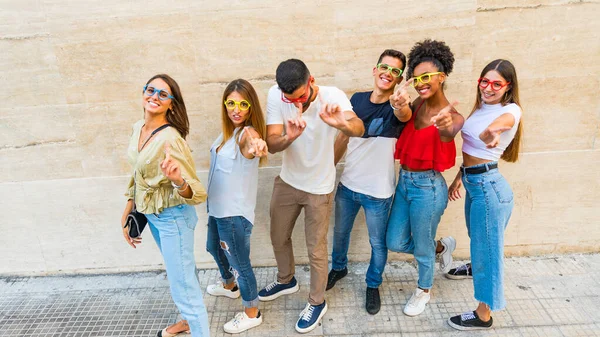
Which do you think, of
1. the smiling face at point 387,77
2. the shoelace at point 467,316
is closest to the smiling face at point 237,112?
the smiling face at point 387,77

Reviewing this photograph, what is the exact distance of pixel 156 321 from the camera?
3.39m

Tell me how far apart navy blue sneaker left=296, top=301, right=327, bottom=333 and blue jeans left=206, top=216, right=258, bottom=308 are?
1.24ft

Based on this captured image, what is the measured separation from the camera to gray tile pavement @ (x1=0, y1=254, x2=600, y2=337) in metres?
3.19

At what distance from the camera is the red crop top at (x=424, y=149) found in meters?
2.80

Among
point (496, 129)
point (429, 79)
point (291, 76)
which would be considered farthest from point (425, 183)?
point (291, 76)

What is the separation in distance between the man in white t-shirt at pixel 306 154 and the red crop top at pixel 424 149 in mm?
431

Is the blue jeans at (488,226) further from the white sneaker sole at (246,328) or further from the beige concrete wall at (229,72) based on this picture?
the white sneaker sole at (246,328)

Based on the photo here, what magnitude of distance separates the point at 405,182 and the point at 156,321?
7.59 feet

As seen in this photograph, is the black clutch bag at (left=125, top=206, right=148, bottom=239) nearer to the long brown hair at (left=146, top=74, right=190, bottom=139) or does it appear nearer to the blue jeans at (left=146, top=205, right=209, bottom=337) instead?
the blue jeans at (left=146, top=205, right=209, bottom=337)

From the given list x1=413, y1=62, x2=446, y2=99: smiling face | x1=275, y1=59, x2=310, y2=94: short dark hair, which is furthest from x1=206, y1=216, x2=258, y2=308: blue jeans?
x1=413, y1=62, x2=446, y2=99: smiling face

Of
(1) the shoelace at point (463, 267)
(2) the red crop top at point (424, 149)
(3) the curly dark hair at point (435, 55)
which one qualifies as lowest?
(1) the shoelace at point (463, 267)

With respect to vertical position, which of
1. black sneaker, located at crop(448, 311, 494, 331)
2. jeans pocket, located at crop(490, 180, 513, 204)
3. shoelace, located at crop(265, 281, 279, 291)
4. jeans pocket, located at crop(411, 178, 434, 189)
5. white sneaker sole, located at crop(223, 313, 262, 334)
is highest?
jeans pocket, located at crop(411, 178, 434, 189)

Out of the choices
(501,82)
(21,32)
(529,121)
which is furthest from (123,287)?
(529,121)

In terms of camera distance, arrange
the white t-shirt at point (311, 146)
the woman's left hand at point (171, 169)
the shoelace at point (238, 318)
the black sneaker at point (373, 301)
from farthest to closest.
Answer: the black sneaker at point (373, 301)
the shoelace at point (238, 318)
the white t-shirt at point (311, 146)
the woman's left hand at point (171, 169)
